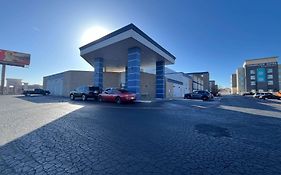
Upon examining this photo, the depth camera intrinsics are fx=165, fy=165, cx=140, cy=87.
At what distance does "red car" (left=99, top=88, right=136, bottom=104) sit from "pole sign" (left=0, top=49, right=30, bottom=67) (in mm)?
43767

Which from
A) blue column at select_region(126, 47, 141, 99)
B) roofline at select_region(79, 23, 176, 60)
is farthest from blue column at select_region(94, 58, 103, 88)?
blue column at select_region(126, 47, 141, 99)

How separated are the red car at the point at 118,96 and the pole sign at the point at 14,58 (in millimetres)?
43767

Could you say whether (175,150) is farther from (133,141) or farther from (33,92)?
(33,92)

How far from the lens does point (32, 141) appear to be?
453 centimetres

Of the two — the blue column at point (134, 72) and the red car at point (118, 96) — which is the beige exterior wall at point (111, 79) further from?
the red car at point (118, 96)

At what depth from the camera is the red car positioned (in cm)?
1566

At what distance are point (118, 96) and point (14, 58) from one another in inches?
1819

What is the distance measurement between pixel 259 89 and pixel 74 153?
11459 cm

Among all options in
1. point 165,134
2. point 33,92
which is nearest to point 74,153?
point 165,134

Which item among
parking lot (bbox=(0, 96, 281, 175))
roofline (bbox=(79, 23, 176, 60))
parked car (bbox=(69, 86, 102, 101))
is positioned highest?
roofline (bbox=(79, 23, 176, 60))

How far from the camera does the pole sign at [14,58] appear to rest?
44562 mm

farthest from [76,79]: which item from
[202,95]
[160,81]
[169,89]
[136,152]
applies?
[136,152]

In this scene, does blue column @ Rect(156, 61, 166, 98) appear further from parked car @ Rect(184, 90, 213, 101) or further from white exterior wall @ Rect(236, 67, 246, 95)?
white exterior wall @ Rect(236, 67, 246, 95)

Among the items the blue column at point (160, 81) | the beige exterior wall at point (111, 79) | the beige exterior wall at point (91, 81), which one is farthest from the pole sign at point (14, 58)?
the blue column at point (160, 81)
